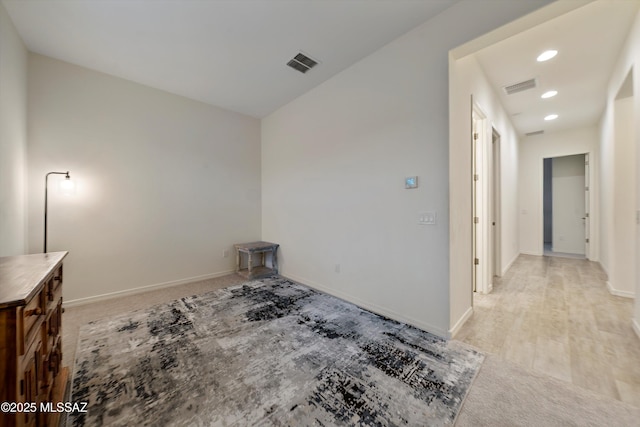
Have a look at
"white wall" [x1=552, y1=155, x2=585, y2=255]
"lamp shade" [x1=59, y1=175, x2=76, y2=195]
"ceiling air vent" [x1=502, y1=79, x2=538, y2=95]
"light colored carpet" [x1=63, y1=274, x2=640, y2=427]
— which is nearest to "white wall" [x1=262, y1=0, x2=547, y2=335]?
"light colored carpet" [x1=63, y1=274, x2=640, y2=427]

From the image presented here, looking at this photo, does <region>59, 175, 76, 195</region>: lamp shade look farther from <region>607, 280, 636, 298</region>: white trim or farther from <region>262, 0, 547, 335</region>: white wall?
<region>607, 280, 636, 298</region>: white trim

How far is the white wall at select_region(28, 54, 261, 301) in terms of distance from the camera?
9.70 feet

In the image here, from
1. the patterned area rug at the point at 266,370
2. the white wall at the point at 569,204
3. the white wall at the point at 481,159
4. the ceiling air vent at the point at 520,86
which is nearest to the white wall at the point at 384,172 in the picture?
the white wall at the point at 481,159

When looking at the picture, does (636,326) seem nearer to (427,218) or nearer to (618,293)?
(618,293)

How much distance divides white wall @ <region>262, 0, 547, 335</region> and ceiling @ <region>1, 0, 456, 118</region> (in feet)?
1.05

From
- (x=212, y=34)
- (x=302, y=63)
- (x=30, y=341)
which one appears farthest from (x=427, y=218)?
(x=212, y=34)

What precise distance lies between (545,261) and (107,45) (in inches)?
335

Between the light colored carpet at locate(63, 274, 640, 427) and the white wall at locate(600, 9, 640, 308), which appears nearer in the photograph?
the light colored carpet at locate(63, 274, 640, 427)

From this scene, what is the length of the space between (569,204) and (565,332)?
6.16m

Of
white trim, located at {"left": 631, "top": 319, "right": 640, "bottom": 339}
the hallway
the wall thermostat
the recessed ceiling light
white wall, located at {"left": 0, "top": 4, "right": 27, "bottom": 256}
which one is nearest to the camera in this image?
the hallway

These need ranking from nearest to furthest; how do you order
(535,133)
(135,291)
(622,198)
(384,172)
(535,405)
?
(535,405) < (384,172) < (622,198) < (135,291) < (535,133)

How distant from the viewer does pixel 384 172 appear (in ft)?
9.12

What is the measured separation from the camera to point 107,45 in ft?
8.86

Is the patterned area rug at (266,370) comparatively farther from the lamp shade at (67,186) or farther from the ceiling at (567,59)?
the ceiling at (567,59)
